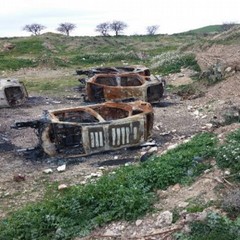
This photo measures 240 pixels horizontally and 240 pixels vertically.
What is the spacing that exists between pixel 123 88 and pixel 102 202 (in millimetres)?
7779

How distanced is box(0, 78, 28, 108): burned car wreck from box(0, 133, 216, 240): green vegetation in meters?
7.63

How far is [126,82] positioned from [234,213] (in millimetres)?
10490

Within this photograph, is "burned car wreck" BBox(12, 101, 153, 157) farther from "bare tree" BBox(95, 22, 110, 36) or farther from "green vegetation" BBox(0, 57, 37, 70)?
"bare tree" BBox(95, 22, 110, 36)

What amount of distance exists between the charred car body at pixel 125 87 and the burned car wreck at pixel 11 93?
2065 mm

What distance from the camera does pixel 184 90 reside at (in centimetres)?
1566

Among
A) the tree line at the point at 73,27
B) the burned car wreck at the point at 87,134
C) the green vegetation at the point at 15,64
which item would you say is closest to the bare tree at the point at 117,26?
the tree line at the point at 73,27

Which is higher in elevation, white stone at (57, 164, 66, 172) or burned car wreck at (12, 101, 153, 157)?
burned car wreck at (12, 101, 153, 157)

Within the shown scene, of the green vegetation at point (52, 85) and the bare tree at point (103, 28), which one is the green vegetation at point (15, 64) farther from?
the bare tree at point (103, 28)

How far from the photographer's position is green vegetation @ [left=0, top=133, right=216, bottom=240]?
19.7 ft

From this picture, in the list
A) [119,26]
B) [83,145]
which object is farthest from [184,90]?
[119,26]

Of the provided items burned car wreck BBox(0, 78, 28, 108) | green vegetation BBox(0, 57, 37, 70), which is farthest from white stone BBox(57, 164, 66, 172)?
green vegetation BBox(0, 57, 37, 70)

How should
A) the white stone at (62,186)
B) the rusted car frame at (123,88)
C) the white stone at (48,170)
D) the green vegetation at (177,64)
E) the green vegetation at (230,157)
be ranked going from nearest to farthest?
the green vegetation at (230,157), the white stone at (62,186), the white stone at (48,170), the rusted car frame at (123,88), the green vegetation at (177,64)

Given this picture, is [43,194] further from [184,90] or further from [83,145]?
[184,90]

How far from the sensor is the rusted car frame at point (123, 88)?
13.7 m
